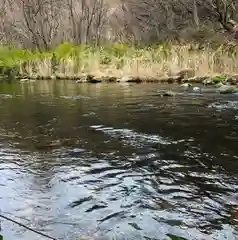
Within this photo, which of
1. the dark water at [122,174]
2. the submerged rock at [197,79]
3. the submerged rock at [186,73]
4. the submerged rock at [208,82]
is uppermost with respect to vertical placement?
the submerged rock at [186,73]

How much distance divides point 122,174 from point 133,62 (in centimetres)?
1448

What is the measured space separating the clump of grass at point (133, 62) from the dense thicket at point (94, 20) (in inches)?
332

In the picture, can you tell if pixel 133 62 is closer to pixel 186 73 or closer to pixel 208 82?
pixel 186 73

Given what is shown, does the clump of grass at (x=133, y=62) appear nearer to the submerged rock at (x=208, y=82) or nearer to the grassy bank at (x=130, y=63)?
the grassy bank at (x=130, y=63)

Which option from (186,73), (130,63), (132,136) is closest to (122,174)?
(132,136)

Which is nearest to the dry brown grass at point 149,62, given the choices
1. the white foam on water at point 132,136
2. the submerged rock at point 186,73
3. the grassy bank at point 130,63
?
the grassy bank at point 130,63

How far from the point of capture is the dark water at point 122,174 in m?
3.44

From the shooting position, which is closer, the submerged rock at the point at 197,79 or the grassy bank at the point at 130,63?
the submerged rock at the point at 197,79

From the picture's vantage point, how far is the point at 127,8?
36.8 metres

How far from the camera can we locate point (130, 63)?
1906cm

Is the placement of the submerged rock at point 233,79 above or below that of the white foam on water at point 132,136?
above

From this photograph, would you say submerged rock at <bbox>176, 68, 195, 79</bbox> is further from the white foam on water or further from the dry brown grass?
the white foam on water

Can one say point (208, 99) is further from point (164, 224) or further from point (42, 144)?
point (164, 224)

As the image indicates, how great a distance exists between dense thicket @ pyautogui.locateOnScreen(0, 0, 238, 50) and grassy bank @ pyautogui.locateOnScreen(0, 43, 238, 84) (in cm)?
850
